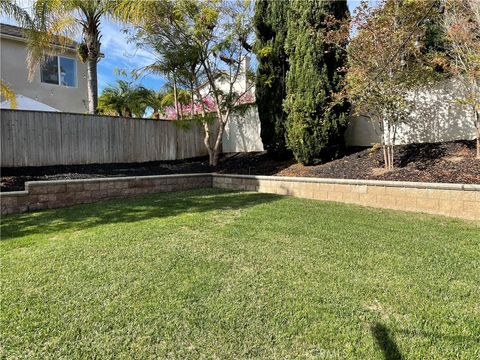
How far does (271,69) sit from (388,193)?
4.73m

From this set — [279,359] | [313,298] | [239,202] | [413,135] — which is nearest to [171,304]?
[279,359]

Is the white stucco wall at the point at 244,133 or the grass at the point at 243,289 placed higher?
the white stucco wall at the point at 244,133

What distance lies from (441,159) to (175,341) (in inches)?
234

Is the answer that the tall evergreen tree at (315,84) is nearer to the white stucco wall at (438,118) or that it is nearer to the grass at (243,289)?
the white stucco wall at (438,118)

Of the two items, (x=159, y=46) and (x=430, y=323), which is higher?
(x=159, y=46)

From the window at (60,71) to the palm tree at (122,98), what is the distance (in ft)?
4.62

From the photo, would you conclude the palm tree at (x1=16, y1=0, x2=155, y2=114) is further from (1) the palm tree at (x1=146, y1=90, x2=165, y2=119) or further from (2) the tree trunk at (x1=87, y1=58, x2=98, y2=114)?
(1) the palm tree at (x1=146, y1=90, x2=165, y2=119)

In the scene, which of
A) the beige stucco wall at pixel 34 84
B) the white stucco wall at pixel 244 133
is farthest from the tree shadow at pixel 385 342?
the beige stucco wall at pixel 34 84

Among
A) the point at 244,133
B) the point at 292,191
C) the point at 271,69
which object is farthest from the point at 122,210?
the point at 244,133

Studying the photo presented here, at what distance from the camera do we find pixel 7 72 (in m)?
11.6

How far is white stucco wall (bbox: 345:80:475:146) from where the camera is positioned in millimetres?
6387

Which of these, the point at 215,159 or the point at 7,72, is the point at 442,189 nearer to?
the point at 215,159

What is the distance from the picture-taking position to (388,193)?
18.0 feet

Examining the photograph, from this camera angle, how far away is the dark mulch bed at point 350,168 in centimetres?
553
